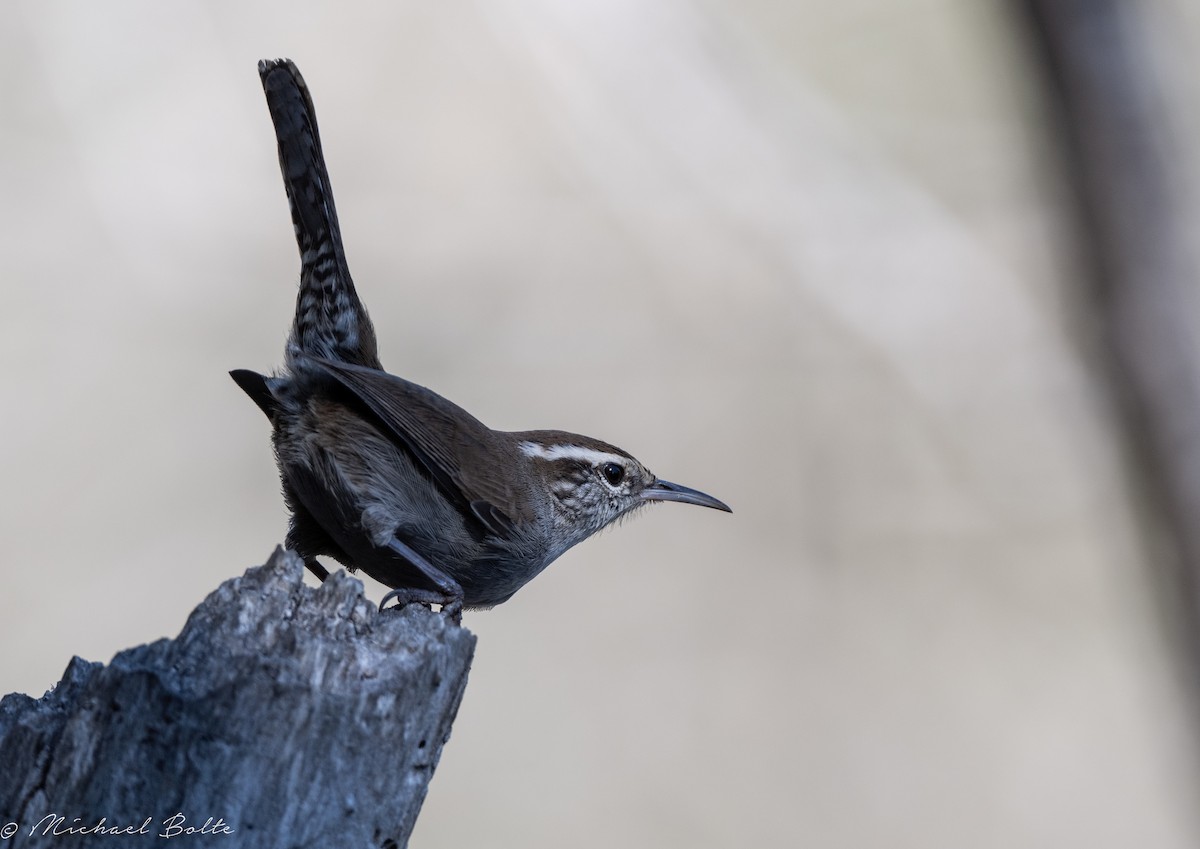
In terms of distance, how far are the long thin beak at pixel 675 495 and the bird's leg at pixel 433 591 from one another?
Answer: 1096 mm

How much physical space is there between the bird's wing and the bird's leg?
0.73 feet

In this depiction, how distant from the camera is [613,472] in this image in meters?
3.95

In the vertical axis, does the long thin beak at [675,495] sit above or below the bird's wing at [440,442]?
above

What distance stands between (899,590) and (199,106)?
5.40m

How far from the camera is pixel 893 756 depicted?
A: 609 centimetres

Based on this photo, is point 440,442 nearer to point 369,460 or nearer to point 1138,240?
point 369,460

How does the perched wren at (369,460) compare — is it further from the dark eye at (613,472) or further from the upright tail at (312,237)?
the dark eye at (613,472)

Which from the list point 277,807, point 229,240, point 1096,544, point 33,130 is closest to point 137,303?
point 229,240

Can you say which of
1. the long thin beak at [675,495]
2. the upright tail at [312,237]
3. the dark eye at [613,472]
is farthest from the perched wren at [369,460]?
the long thin beak at [675,495]

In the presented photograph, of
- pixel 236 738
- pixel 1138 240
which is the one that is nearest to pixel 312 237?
pixel 236 738

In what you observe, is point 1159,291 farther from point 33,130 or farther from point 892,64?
point 33,130

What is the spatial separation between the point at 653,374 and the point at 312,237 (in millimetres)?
3453
